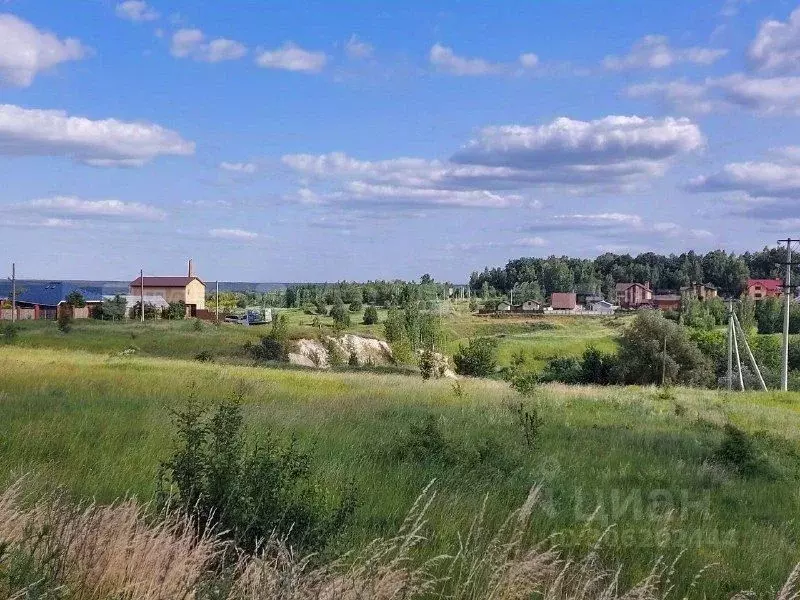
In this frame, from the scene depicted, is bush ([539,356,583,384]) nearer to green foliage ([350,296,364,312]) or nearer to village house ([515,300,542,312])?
green foliage ([350,296,364,312])

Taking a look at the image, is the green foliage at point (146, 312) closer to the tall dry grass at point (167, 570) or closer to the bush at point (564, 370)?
the bush at point (564, 370)

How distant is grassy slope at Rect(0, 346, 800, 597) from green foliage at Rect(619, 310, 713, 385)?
41754 millimetres

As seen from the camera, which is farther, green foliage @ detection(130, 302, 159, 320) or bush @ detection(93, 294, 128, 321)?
green foliage @ detection(130, 302, 159, 320)

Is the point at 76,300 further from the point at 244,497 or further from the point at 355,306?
the point at 244,497

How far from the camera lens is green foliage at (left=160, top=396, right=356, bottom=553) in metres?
5.05

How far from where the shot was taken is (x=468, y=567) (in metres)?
5.21

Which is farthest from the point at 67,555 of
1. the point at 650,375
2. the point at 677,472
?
the point at 650,375

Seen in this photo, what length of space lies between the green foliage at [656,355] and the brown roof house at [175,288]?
54.9 m

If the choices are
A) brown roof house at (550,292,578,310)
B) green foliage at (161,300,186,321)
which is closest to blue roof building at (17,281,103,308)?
green foliage at (161,300,186,321)

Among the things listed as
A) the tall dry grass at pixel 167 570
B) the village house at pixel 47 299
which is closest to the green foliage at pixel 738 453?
the tall dry grass at pixel 167 570

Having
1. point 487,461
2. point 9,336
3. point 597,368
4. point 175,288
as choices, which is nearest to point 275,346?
point 9,336

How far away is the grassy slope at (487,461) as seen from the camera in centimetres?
668

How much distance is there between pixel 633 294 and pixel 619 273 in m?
23.1

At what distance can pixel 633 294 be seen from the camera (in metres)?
150
